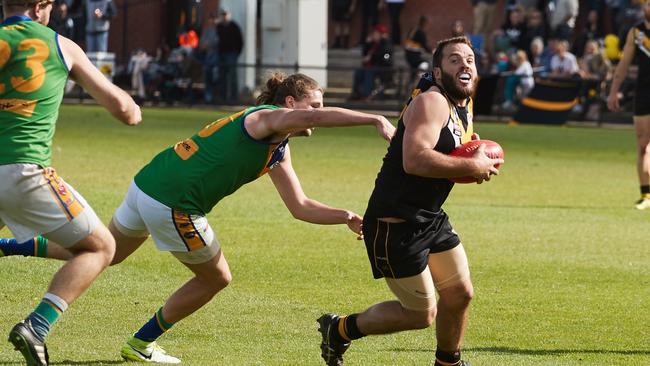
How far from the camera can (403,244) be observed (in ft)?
21.9

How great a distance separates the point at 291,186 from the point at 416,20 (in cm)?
2819

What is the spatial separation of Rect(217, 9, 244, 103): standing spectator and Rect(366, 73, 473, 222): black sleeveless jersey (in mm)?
22994

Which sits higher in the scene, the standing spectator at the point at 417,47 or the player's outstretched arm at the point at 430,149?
the player's outstretched arm at the point at 430,149

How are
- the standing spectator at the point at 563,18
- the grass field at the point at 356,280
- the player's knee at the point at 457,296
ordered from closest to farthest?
the player's knee at the point at 457,296 < the grass field at the point at 356,280 < the standing spectator at the point at 563,18

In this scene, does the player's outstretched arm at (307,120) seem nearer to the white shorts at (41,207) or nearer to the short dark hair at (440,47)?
the short dark hair at (440,47)

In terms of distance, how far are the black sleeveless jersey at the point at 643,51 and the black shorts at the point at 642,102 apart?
0.06 metres

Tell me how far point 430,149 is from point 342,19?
2996cm

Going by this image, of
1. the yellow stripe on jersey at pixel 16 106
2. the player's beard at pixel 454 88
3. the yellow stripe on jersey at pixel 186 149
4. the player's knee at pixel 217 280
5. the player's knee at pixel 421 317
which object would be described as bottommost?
the player's knee at pixel 421 317

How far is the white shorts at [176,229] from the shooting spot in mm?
6938

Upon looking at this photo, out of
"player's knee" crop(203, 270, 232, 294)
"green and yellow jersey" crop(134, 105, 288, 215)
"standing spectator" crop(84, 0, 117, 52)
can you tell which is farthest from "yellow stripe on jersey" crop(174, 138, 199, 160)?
"standing spectator" crop(84, 0, 117, 52)

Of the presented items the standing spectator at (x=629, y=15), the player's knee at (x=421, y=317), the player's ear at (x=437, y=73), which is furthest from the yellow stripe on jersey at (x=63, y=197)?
the standing spectator at (x=629, y=15)

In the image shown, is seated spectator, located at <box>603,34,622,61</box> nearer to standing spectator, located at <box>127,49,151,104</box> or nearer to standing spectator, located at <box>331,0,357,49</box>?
standing spectator, located at <box>331,0,357,49</box>

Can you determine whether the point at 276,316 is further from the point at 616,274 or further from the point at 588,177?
the point at 588,177

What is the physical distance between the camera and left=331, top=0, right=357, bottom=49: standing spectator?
35719mm
